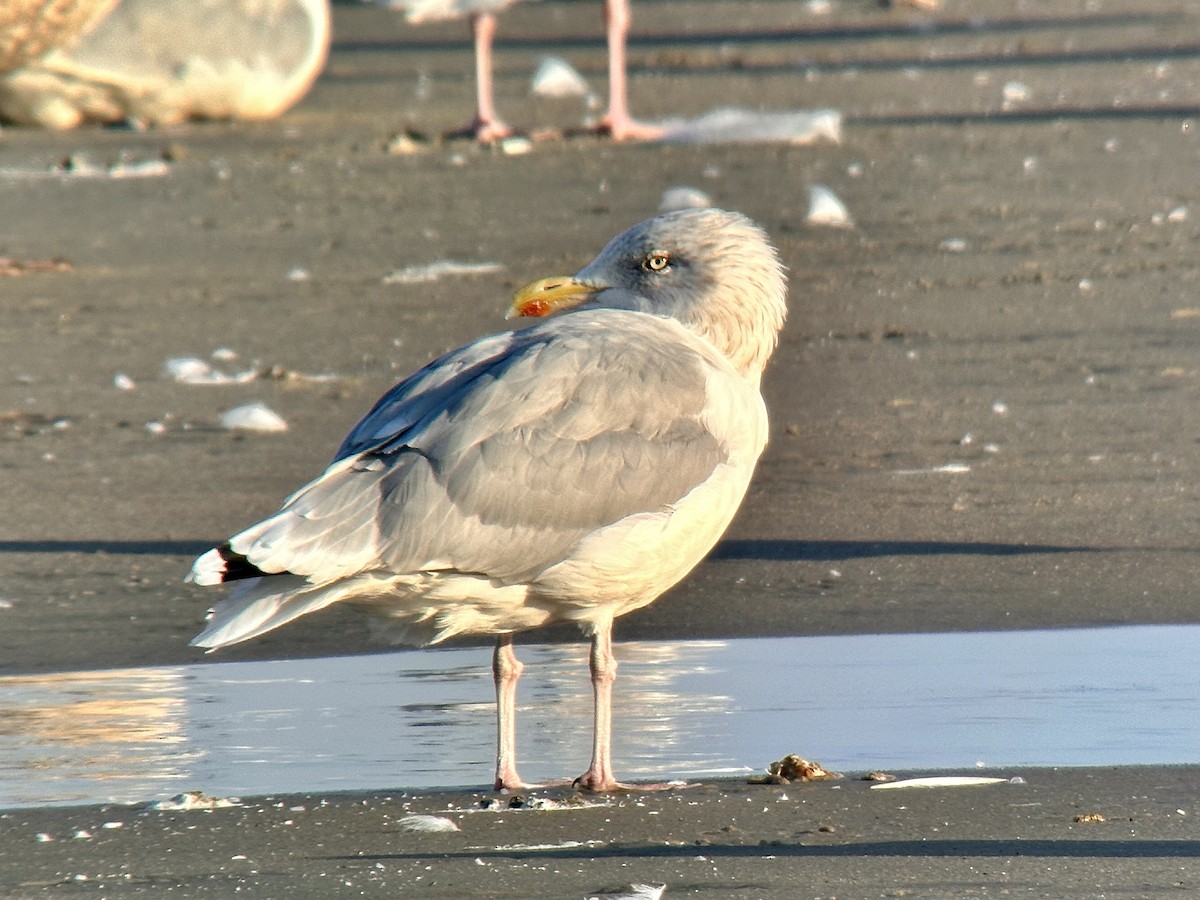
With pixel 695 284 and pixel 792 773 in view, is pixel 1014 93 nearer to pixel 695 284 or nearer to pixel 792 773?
pixel 695 284

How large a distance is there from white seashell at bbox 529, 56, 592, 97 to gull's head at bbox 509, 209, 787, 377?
14.0m

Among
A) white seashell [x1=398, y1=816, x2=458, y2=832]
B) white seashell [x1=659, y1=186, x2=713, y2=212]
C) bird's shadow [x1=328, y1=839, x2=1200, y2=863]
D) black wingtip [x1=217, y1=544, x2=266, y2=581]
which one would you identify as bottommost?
bird's shadow [x1=328, y1=839, x2=1200, y2=863]

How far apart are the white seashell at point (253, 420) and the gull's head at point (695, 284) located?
3.30 meters

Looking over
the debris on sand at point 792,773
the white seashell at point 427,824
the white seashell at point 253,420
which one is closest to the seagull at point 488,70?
the white seashell at point 253,420

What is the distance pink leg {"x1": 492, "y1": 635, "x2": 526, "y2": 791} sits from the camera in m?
5.43

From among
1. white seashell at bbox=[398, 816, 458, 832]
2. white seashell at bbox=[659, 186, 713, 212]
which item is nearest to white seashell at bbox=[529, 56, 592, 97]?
white seashell at bbox=[659, 186, 713, 212]

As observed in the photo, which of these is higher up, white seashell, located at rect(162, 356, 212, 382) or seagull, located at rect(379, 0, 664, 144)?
seagull, located at rect(379, 0, 664, 144)

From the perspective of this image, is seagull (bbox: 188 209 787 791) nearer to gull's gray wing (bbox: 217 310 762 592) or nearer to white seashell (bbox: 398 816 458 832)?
gull's gray wing (bbox: 217 310 762 592)

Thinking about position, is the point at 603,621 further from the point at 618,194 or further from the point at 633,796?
the point at 618,194

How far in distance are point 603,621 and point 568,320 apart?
0.74m

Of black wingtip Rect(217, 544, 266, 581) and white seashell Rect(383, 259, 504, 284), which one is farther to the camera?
white seashell Rect(383, 259, 504, 284)

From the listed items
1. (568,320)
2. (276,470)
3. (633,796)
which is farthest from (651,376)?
(276,470)

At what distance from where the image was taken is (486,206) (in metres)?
14.6

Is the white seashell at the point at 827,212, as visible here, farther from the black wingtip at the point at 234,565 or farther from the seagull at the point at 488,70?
the black wingtip at the point at 234,565
